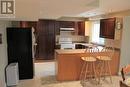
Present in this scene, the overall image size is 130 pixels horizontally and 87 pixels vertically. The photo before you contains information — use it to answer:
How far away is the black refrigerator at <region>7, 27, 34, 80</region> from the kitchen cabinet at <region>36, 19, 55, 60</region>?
2619 mm

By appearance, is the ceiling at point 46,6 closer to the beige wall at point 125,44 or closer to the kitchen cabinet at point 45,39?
the beige wall at point 125,44

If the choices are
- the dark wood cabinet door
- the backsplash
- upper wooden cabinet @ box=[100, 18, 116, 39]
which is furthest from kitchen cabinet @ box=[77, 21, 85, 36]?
the backsplash

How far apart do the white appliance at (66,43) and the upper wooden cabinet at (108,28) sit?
197cm

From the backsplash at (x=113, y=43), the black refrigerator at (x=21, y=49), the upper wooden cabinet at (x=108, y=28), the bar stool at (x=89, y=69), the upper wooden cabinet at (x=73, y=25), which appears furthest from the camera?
the upper wooden cabinet at (x=73, y=25)

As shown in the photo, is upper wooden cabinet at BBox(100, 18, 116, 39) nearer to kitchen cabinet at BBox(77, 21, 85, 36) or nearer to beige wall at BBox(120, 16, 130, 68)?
beige wall at BBox(120, 16, 130, 68)

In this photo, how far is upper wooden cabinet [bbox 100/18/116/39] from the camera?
18.4 ft

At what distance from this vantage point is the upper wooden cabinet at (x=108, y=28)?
5.59 meters

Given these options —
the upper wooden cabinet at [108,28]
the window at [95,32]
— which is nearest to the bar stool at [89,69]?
the upper wooden cabinet at [108,28]

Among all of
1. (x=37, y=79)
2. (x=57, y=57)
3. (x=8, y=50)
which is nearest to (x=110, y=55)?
(x=57, y=57)

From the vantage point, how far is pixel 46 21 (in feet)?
24.8

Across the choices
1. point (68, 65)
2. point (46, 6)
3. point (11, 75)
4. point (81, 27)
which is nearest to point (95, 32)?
point (81, 27)

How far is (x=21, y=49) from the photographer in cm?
481

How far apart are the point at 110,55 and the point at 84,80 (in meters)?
1.21

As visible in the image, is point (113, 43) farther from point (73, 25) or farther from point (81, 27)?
point (73, 25)
